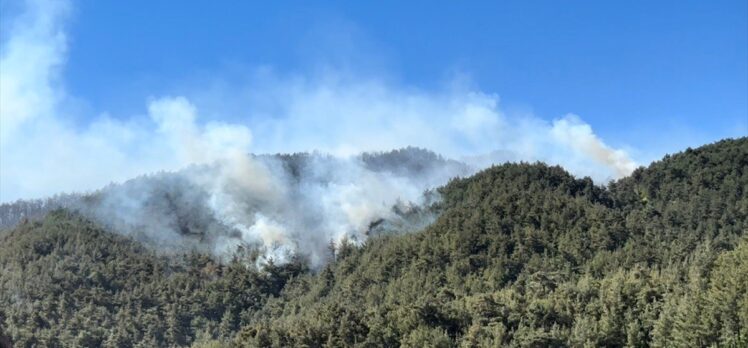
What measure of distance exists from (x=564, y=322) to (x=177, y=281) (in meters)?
87.3

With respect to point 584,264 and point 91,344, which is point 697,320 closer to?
point 584,264

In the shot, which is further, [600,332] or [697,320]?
[600,332]

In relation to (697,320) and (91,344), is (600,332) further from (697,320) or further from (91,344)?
(91,344)

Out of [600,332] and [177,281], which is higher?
[177,281]

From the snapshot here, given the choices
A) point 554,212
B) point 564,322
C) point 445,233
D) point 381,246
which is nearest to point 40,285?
point 381,246

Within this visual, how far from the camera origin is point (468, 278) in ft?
375

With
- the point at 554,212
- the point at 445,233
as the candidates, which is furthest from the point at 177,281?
the point at 554,212

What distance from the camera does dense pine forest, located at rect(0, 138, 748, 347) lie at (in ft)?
250

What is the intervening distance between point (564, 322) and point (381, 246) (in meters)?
68.4

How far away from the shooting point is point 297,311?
447 ft

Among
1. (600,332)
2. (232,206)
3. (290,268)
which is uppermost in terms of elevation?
(232,206)

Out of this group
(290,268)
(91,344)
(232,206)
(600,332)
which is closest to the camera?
(600,332)

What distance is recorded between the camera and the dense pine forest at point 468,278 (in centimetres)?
7625

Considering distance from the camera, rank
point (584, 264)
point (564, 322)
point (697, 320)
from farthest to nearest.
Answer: point (584, 264), point (564, 322), point (697, 320)
